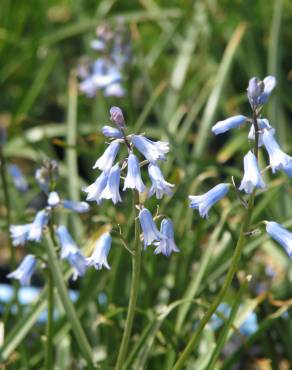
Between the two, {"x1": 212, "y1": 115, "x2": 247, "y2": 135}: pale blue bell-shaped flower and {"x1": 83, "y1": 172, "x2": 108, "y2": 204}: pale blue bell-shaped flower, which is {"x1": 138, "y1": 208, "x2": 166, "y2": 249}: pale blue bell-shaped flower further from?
{"x1": 212, "y1": 115, "x2": 247, "y2": 135}: pale blue bell-shaped flower

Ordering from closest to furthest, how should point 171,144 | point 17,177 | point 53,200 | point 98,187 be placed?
point 98,187, point 53,200, point 17,177, point 171,144

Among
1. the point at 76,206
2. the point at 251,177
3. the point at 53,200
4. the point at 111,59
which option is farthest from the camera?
the point at 111,59

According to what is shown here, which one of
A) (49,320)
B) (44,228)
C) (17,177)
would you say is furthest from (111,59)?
(49,320)

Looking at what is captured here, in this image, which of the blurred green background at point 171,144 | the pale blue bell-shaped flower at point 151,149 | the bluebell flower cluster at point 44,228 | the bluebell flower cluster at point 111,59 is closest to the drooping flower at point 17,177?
the blurred green background at point 171,144

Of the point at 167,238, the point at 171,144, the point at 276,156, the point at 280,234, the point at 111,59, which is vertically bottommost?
the point at 280,234

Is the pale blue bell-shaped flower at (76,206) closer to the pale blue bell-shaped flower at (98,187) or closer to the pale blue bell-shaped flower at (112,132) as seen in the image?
the pale blue bell-shaped flower at (98,187)

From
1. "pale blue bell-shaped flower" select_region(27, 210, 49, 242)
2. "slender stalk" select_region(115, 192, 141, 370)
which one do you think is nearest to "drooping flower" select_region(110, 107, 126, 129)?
"slender stalk" select_region(115, 192, 141, 370)

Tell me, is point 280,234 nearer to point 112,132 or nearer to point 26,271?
point 112,132
